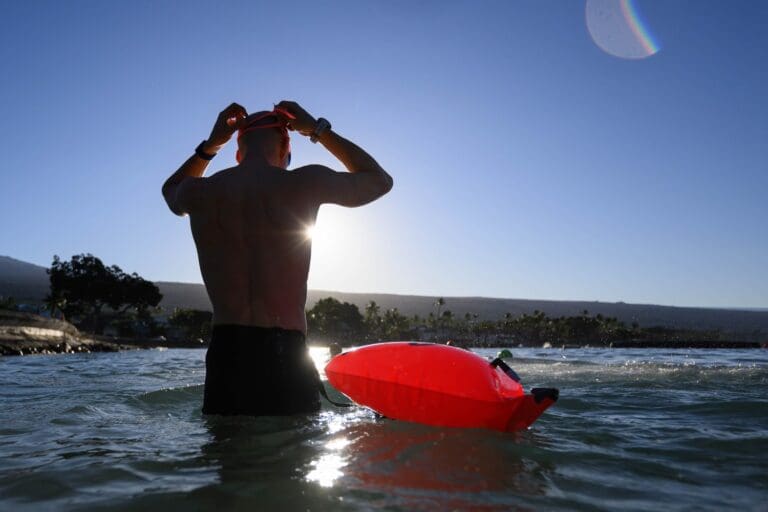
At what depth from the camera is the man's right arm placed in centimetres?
370

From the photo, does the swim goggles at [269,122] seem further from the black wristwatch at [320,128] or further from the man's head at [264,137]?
the black wristwatch at [320,128]

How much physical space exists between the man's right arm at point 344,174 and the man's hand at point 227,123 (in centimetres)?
46

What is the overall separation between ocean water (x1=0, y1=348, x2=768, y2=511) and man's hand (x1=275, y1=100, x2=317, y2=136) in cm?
205

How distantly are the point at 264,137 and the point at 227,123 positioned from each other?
0.51 m

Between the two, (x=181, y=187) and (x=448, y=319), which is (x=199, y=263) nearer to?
(x=181, y=187)

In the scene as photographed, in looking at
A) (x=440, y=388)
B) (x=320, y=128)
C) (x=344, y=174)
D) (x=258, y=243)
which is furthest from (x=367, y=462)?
(x=320, y=128)

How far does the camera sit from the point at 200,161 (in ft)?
14.5

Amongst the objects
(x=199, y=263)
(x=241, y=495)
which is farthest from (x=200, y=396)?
(x=241, y=495)

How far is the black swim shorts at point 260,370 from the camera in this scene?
3.68 m

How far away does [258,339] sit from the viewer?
12.1 feet

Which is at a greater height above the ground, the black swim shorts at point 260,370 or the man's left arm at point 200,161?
the man's left arm at point 200,161

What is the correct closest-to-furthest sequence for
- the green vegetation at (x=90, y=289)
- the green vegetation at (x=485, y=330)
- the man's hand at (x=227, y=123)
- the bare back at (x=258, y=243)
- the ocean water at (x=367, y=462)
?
the ocean water at (x=367, y=462), the bare back at (x=258, y=243), the man's hand at (x=227, y=123), the green vegetation at (x=90, y=289), the green vegetation at (x=485, y=330)

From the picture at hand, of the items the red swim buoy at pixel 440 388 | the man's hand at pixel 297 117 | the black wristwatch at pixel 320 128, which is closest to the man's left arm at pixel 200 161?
the man's hand at pixel 297 117

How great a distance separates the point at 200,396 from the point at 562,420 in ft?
13.9
